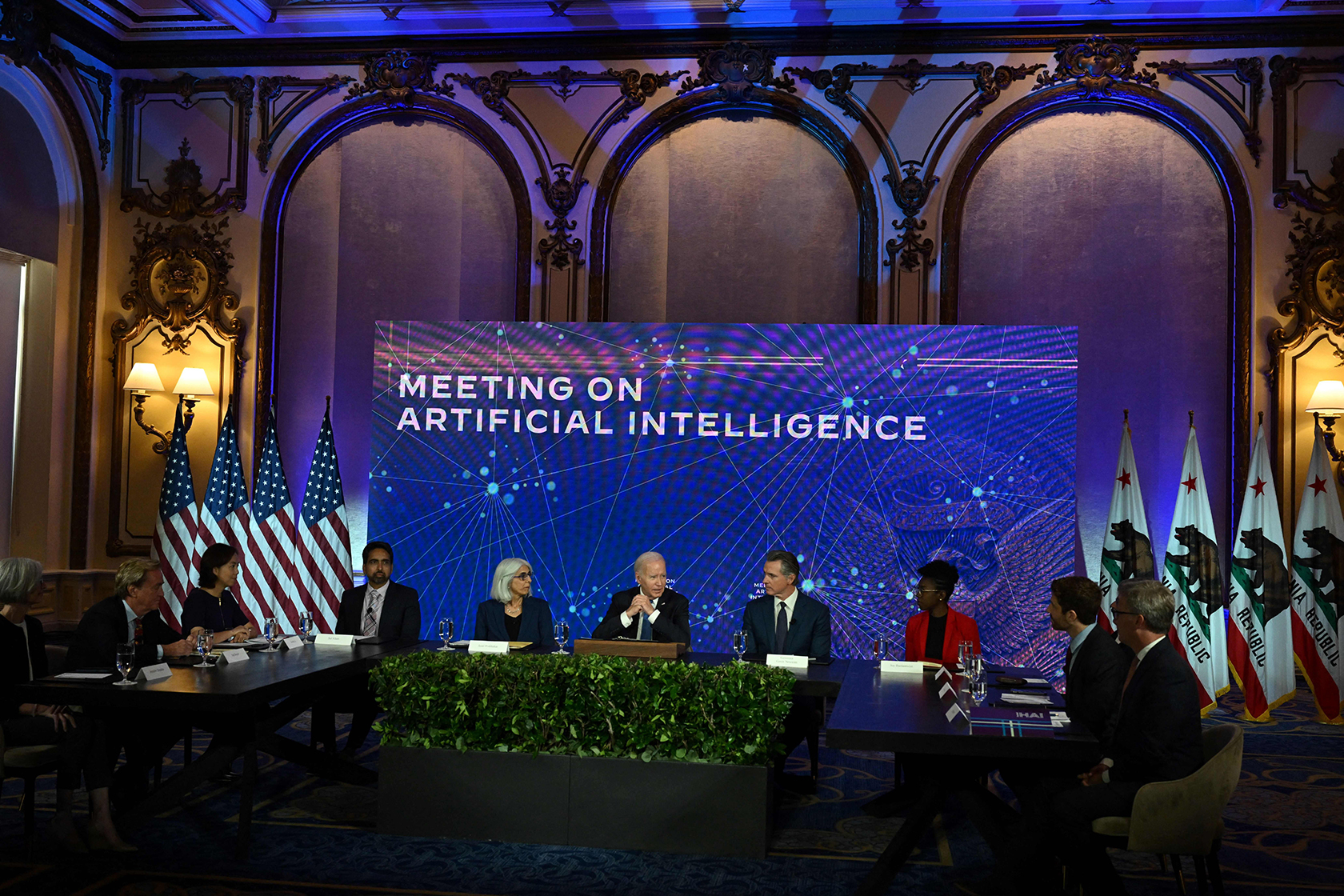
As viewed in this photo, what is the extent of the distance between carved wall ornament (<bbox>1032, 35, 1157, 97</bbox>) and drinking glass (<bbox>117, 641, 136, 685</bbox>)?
285 inches

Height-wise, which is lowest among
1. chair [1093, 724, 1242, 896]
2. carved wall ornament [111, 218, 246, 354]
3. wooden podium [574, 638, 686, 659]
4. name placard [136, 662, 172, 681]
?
chair [1093, 724, 1242, 896]

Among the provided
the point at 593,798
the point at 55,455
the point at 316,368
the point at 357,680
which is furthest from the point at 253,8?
the point at 593,798

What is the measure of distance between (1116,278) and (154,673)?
695 cm

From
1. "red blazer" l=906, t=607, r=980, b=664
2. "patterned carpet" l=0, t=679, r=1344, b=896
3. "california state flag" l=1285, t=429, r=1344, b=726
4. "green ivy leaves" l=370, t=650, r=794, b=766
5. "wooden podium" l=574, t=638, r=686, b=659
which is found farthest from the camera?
"california state flag" l=1285, t=429, r=1344, b=726

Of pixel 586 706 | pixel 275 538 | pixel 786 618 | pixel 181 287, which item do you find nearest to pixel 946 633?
pixel 786 618

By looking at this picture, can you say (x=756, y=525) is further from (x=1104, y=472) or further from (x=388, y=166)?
(x=388, y=166)

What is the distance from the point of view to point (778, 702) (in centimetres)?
439

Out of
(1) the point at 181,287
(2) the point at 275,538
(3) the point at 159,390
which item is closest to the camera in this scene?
(2) the point at 275,538

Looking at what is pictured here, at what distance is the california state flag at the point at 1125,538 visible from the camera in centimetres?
779

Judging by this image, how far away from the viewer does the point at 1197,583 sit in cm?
770

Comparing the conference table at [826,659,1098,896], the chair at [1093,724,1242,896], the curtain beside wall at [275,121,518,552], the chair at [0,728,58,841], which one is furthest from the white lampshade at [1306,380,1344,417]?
the chair at [0,728,58,841]

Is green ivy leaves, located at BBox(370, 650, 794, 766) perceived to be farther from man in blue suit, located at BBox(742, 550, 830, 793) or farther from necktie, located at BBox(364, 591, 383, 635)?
necktie, located at BBox(364, 591, 383, 635)

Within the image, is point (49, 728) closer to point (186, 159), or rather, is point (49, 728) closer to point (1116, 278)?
point (186, 159)

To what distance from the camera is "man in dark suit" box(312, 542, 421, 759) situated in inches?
238
